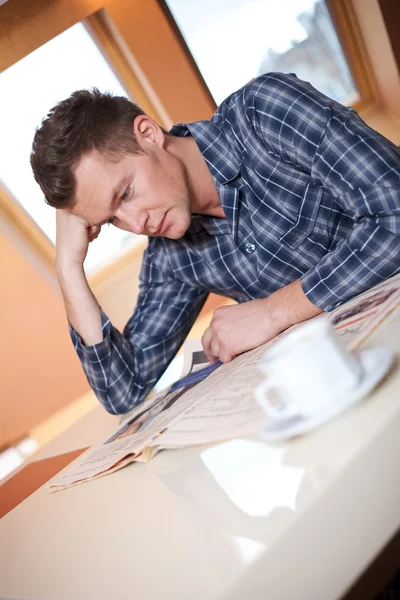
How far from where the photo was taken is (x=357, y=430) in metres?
0.47

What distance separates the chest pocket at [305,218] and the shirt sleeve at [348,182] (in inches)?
4.2

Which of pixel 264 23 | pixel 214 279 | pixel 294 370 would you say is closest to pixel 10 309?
pixel 214 279

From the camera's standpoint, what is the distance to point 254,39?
10.6 feet

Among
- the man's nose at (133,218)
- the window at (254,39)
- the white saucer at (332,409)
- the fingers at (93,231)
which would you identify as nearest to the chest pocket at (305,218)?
the man's nose at (133,218)

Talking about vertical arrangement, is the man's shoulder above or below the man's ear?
below

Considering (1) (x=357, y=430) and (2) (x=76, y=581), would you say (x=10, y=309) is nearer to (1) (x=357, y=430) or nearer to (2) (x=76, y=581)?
(2) (x=76, y=581)

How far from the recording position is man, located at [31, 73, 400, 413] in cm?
96

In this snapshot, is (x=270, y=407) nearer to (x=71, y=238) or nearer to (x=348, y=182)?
(x=348, y=182)

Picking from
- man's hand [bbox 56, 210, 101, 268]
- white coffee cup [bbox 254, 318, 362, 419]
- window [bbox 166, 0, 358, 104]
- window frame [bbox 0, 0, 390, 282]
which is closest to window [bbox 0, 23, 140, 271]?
window frame [bbox 0, 0, 390, 282]

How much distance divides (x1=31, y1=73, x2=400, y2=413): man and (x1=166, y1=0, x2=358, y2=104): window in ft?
6.82

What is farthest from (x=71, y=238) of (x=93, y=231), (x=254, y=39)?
(x=254, y=39)

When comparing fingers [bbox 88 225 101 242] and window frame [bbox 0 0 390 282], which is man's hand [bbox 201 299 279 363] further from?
window frame [bbox 0 0 390 282]

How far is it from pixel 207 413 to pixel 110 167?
65cm

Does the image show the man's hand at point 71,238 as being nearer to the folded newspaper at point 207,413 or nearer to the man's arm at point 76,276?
the man's arm at point 76,276
